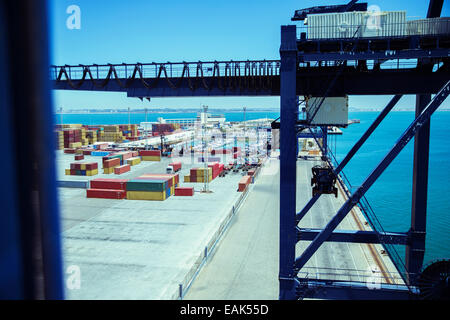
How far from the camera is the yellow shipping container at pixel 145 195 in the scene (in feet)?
96.7

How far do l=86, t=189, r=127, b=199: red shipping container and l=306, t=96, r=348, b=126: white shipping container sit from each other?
2276 cm

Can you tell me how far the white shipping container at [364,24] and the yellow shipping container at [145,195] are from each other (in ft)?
73.0

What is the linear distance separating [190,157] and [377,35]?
45607 mm

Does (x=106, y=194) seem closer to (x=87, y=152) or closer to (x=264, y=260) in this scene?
(x=264, y=260)

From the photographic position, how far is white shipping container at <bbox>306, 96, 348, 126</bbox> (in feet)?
35.5

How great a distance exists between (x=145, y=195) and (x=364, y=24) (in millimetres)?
23865

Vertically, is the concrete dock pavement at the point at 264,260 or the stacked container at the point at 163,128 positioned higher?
the stacked container at the point at 163,128

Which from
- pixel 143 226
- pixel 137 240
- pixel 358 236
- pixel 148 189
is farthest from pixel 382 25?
pixel 148 189

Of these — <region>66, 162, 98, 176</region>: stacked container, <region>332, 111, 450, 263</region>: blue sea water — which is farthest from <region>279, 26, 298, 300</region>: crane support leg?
<region>66, 162, 98, 176</region>: stacked container

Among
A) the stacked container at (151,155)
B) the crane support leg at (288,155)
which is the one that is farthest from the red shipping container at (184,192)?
the crane support leg at (288,155)

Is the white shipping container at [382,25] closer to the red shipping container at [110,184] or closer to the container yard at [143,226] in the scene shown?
the container yard at [143,226]

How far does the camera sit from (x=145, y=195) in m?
29.8

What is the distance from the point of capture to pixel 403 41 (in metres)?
9.53

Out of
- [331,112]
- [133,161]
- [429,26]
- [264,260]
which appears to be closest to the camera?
[429,26]
